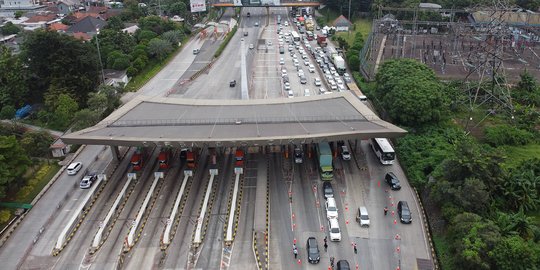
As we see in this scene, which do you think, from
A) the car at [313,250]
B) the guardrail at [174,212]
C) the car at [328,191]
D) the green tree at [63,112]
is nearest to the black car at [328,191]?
the car at [328,191]

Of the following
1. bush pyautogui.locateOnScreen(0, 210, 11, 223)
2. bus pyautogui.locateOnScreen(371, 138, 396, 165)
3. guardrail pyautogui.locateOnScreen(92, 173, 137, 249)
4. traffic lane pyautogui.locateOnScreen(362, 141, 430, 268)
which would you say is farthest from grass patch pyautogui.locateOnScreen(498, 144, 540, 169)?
bush pyautogui.locateOnScreen(0, 210, 11, 223)

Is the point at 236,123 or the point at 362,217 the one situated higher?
the point at 236,123

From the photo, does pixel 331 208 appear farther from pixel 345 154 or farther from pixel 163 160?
pixel 163 160

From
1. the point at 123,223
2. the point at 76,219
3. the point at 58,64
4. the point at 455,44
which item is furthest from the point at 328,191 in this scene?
the point at 455,44

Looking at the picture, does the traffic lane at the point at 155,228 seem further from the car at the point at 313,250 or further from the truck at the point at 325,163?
the truck at the point at 325,163

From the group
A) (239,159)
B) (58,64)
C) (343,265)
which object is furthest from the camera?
(58,64)


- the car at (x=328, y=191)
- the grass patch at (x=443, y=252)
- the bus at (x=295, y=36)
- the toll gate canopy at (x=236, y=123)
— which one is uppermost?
the bus at (x=295, y=36)
